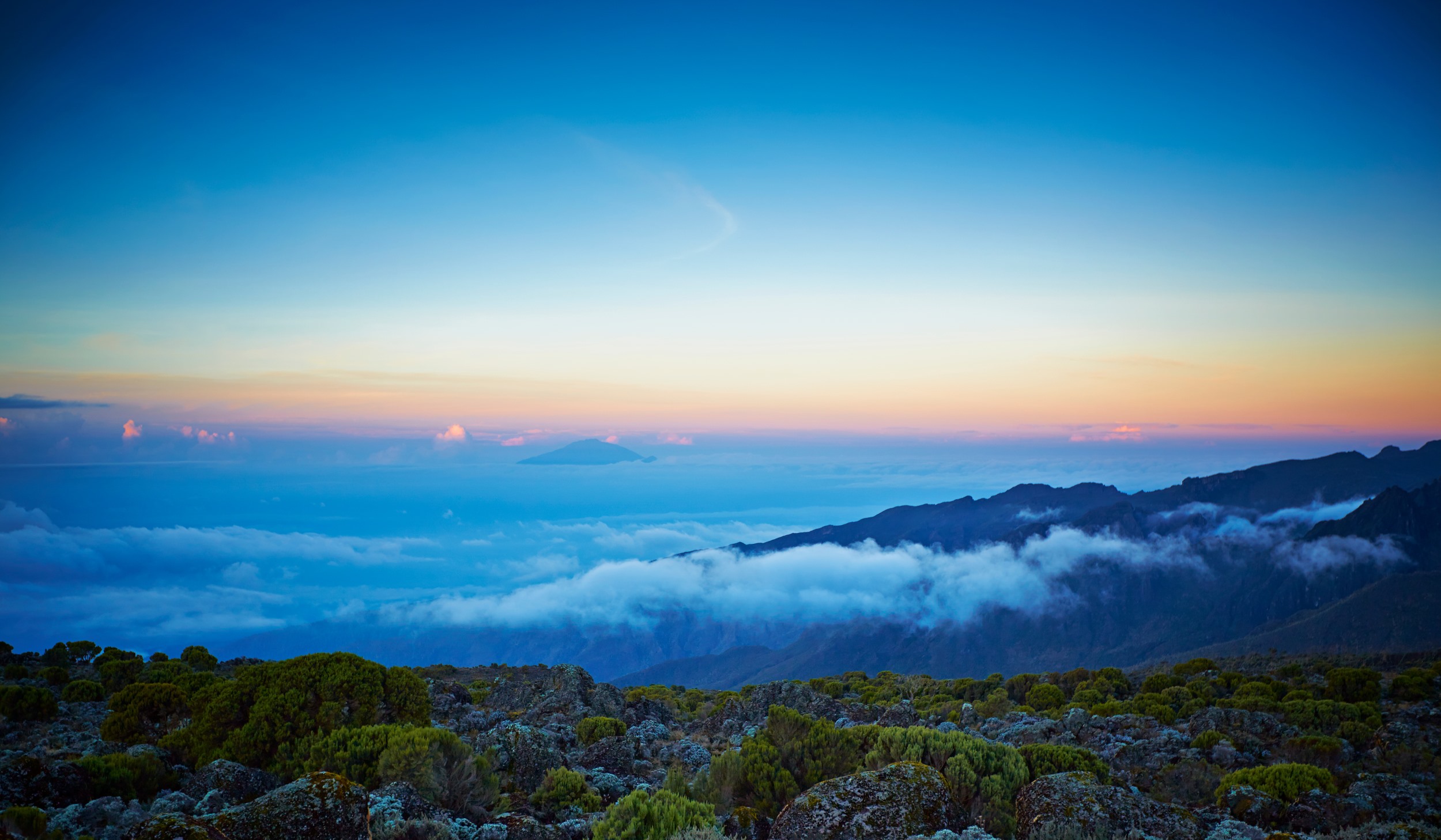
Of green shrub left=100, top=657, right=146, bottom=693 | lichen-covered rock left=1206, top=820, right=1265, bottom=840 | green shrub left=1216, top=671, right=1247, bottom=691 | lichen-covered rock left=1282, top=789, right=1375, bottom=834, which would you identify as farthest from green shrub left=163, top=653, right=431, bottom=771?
green shrub left=1216, top=671, right=1247, bottom=691

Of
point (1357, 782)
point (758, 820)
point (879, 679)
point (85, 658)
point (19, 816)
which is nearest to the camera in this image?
point (19, 816)

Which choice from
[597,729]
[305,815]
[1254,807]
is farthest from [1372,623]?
[305,815]

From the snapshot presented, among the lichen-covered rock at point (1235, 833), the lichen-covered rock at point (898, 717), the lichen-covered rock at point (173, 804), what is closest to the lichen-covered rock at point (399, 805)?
the lichen-covered rock at point (173, 804)

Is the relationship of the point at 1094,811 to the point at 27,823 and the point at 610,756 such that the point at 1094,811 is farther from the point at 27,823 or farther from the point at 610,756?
the point at 27,823

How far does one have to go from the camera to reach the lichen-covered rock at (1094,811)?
10.3 m

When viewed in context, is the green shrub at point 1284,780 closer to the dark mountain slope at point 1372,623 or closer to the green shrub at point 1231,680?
the green shrub at point 1231,680

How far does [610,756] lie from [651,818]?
677 centimetres

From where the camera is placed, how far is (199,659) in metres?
33.8

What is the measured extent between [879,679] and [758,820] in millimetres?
33013

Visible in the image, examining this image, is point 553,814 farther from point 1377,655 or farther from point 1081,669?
point 1377,655

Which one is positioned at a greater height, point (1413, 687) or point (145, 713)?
point (145, 713)

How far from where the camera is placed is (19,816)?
8.78 m

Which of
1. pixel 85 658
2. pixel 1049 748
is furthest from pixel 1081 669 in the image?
pixel 85 658

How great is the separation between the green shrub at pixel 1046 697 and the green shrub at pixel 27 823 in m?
31.2
